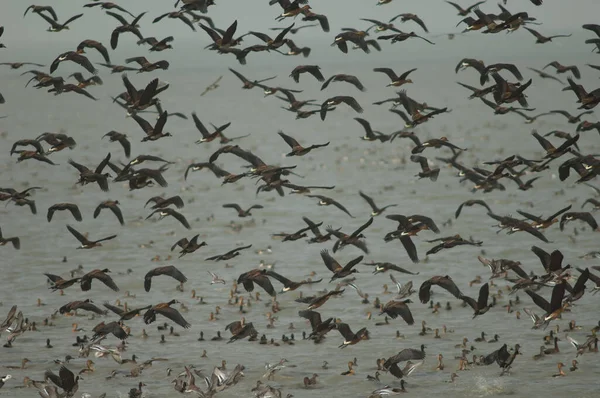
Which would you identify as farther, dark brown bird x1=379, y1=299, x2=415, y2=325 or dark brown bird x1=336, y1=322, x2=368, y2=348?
dark brown bird x1=379, y1=299, x2=415, y2=325

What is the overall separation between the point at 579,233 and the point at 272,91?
1385cm

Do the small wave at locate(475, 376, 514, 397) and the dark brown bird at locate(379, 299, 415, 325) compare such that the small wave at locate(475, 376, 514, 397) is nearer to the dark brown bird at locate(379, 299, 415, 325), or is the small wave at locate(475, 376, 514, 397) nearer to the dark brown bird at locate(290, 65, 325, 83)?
the dark brown bird at locate(379, 299, 415, 325)

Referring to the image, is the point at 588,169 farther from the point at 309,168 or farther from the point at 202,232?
the point at 309,168

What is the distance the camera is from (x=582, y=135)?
52.5m

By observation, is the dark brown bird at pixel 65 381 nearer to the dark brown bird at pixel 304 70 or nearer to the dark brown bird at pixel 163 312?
the dark brown bird at pixel 163 312

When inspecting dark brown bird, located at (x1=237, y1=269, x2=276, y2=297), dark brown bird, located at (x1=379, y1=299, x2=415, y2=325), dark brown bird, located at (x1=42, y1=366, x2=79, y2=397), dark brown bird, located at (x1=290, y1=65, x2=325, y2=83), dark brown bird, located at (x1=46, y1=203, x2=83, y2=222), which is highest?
dark brown bird, located at (x1=290, y1=65, x2=325, y2=83)

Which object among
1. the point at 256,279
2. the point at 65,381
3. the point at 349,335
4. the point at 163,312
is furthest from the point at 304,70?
the point at 65,381

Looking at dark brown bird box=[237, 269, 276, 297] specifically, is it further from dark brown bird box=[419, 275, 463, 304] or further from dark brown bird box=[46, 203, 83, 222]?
dark brown bird box=[46, 203, 83, 222]

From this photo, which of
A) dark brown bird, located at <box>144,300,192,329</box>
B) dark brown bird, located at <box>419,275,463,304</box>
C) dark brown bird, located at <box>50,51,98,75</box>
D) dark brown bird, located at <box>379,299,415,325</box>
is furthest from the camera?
dark brown bird, located at <box>50,51,98,75</box>

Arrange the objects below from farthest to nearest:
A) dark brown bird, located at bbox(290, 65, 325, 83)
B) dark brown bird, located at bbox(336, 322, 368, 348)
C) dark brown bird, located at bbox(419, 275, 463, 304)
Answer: dark brown bird, located at bbox(290, 65, 325, 83)
dark brown bird, located at bbox(419, 275, 463, 304)
dark brown bird, located at bbox(336, 322, 368, 348)

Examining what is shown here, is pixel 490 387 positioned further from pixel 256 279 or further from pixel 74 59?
pixel 74 59

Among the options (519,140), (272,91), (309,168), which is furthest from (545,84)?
(272,91)

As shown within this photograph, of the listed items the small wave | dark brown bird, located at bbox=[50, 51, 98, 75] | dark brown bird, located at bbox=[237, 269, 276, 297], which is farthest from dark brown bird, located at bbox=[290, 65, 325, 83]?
the small wave

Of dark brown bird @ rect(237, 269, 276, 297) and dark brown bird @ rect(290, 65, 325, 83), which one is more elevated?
dark brown bird @ rect(290, 65, 325, 83)
